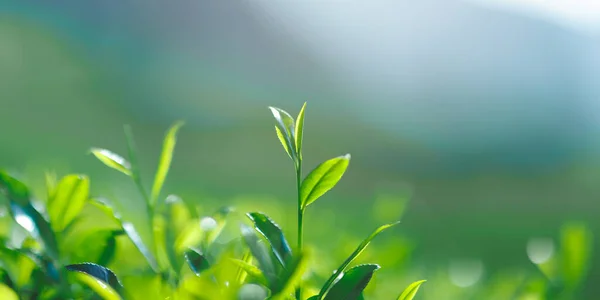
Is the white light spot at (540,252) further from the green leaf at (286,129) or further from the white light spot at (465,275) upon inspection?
the green leaf at (286,129)

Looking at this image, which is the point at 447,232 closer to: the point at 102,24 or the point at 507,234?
the point at 507,234

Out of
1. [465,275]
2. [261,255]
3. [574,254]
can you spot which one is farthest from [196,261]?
[465,275]

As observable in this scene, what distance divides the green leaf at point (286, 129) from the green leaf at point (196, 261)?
2.8 inches

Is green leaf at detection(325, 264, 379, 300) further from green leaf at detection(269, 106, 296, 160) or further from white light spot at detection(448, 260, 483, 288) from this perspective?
white light spot at detection(448, 260, 483, 288)

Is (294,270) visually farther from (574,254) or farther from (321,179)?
(574,254)

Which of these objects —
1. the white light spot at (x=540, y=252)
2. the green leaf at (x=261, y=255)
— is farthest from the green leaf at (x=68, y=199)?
the white light spot at (x=540, y=252)

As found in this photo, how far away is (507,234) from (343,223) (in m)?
1.47

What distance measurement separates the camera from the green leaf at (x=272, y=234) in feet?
0.93

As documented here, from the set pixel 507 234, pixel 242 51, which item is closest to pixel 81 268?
pixel 507 234

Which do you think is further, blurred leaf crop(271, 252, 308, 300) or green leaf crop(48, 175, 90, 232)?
green leaf crop(48, 175, 90, 232)

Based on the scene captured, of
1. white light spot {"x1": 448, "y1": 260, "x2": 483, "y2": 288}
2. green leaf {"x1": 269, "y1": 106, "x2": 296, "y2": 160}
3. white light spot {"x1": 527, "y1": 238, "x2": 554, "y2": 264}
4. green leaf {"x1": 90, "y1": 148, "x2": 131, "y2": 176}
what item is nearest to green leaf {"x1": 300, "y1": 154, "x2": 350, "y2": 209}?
green leaf {"x1": 269, "y1": 106, "x2": 296, "y2": 160}

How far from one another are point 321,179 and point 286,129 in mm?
32

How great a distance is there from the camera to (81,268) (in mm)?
254

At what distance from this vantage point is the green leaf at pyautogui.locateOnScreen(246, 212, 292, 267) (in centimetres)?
28
